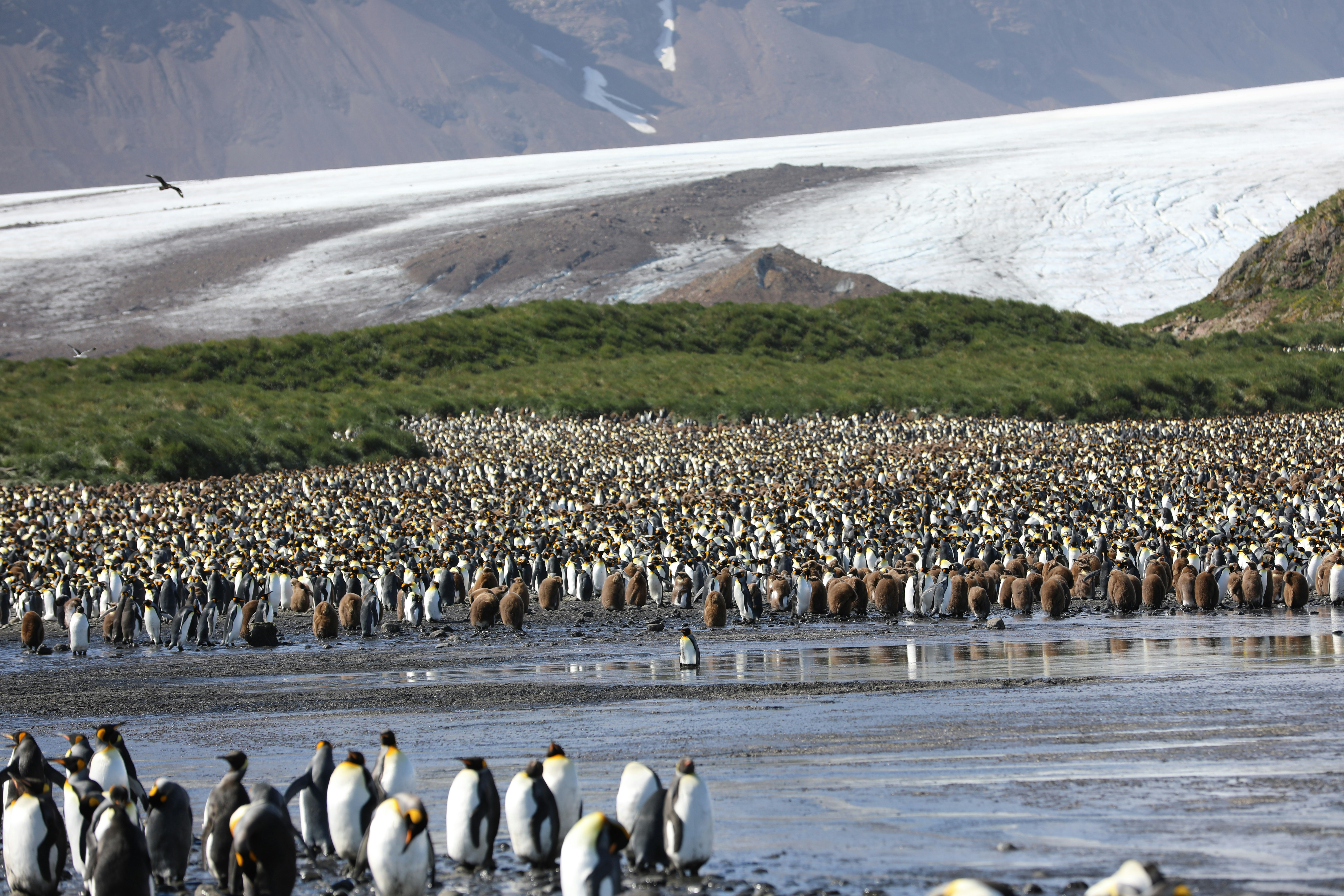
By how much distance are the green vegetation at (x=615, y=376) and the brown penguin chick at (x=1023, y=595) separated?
2335 centimetres

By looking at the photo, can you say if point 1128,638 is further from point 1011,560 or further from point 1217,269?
point 1217,269

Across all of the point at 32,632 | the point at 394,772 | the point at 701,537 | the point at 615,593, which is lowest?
the point at 394,772

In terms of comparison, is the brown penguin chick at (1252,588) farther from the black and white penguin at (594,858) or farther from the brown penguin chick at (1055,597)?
the black and white penguin at (594,858)

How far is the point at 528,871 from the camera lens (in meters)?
6.80

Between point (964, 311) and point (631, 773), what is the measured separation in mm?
51174

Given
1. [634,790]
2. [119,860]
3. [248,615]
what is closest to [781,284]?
[248,615]

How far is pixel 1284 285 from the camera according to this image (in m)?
57.9

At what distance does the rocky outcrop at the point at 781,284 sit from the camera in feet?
214

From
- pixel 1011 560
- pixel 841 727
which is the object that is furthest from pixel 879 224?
pixel 841 727

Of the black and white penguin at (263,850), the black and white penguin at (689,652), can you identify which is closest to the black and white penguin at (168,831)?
the black and white penguin at (263,850)

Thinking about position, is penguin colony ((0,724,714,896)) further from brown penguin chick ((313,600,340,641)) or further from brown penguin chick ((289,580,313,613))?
brown penguin chick ((289,580,313,613))

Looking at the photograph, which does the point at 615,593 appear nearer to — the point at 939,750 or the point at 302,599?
the point at 302,599

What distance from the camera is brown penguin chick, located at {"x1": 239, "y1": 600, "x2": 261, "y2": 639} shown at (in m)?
15.8

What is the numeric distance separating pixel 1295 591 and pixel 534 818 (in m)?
11.2
